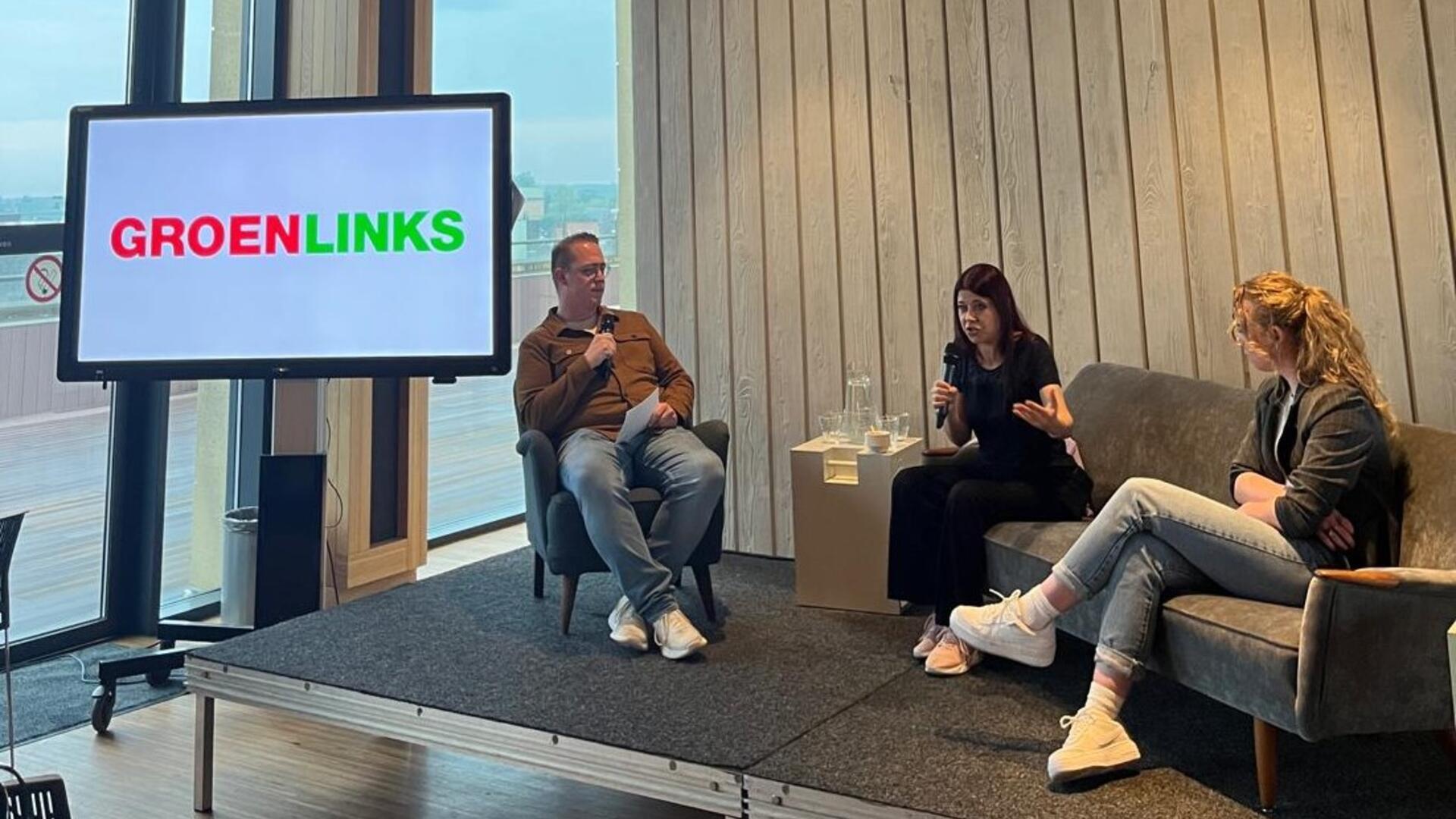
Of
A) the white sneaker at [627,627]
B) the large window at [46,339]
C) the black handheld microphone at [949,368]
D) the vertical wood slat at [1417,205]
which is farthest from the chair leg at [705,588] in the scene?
the large window at [46,339]

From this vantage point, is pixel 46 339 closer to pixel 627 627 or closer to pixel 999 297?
pixel 627 627

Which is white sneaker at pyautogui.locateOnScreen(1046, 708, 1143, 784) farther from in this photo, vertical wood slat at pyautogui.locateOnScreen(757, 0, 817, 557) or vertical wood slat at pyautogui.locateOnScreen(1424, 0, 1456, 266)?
→ vertical wood slat at pyautogui.locateOnScreen(757, 0, 817, 557)

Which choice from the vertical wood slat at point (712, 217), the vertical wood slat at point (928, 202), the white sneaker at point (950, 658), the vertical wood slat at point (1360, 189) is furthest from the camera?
the vertical wood slat at point (712, 217)

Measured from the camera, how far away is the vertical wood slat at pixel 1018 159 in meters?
3.62

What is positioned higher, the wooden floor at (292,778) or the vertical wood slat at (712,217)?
the vertical wood slat at (712,217)

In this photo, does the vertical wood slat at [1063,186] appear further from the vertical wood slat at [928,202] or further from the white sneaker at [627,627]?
the white sneaker at [627,627]

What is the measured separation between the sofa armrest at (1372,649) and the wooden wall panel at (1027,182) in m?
1.40

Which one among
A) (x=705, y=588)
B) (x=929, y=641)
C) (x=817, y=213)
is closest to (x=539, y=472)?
(x=705, y=588)

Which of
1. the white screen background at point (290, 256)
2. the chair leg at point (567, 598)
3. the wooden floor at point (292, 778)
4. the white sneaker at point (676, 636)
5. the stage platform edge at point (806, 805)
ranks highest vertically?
the white screen background at point (290, 256)

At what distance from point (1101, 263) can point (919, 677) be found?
5.28 ft

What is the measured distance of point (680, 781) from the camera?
2.20 metres

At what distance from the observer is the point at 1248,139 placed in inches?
128

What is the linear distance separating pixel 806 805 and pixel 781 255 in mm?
2540

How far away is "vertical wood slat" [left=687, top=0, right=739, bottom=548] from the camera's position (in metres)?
4.29
